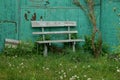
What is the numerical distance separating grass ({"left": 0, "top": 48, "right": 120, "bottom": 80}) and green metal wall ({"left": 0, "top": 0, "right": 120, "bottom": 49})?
2.83 feet

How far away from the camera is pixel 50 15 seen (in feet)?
33.3

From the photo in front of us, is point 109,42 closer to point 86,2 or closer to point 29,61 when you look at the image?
point 86,2

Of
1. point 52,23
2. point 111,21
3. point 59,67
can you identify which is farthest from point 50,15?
point 59,67

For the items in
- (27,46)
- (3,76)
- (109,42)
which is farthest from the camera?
(109,42)

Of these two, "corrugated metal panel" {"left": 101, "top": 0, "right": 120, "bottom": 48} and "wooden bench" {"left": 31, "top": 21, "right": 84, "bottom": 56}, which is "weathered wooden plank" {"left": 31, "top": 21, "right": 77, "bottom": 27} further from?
"corrugated metal panel" {"left": 101, "top": 0, "right": 120, "bottom": 48}

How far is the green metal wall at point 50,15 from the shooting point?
989cm

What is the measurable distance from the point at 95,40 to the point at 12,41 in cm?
212

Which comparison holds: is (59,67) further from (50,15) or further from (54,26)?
(50,15)

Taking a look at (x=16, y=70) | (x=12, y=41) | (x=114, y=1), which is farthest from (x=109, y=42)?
(x=16, y=70)

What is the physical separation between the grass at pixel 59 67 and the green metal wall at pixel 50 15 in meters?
0.86

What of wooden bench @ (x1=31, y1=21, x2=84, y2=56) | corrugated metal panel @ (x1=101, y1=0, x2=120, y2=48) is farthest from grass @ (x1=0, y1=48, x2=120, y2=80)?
corrugated metal panel @ (x1=101, y1=0, x2=120, y2=48)

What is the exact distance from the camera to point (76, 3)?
33.3 ft

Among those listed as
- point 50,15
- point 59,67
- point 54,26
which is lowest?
point 59,67

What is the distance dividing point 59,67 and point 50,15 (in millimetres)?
2468
